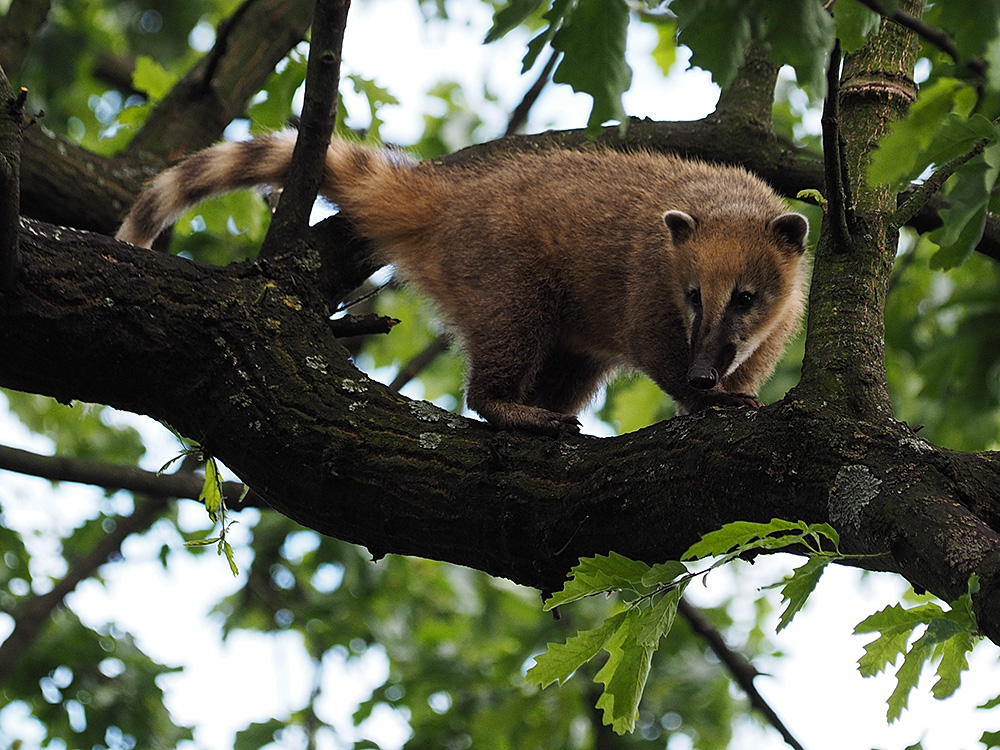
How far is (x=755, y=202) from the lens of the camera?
229 inches

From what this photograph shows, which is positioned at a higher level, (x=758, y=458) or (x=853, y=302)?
(x=853, y=302)

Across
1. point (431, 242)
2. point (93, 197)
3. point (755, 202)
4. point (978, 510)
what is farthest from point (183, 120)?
point (978, 510)

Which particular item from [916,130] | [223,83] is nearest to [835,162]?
[916,130]

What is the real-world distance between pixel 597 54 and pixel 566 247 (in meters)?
3.34

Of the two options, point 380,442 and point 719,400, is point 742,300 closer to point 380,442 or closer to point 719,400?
point 719,400

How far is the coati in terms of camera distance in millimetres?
5297

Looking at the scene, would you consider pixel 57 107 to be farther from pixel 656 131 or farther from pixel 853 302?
pixel 853 302

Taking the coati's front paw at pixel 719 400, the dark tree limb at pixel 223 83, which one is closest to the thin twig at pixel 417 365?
the coati's front paw at pixel 719 400

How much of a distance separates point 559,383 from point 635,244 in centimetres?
92

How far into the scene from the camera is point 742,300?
5641mm

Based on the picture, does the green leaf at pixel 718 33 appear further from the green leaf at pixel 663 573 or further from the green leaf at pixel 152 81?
the green leaf at pixel 152 81

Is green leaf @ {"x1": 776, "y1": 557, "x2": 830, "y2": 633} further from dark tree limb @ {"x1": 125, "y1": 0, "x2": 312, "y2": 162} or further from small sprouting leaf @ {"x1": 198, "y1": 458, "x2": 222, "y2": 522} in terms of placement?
dark tree limb @ {"x1": 125, "y1": 0, "x2": 312, "y2": 162}

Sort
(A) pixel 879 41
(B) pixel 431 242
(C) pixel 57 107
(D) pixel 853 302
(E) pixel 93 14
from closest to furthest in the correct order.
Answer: (D) pixel 853 302, (A) pixel 879 41, (B) pixel 431 242, (C) pixel 57 107, (E) pixel 93 14

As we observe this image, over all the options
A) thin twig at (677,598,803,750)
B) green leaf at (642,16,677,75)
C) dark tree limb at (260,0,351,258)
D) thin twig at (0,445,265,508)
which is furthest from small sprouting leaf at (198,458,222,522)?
green leaf at (642,16,677,75)
